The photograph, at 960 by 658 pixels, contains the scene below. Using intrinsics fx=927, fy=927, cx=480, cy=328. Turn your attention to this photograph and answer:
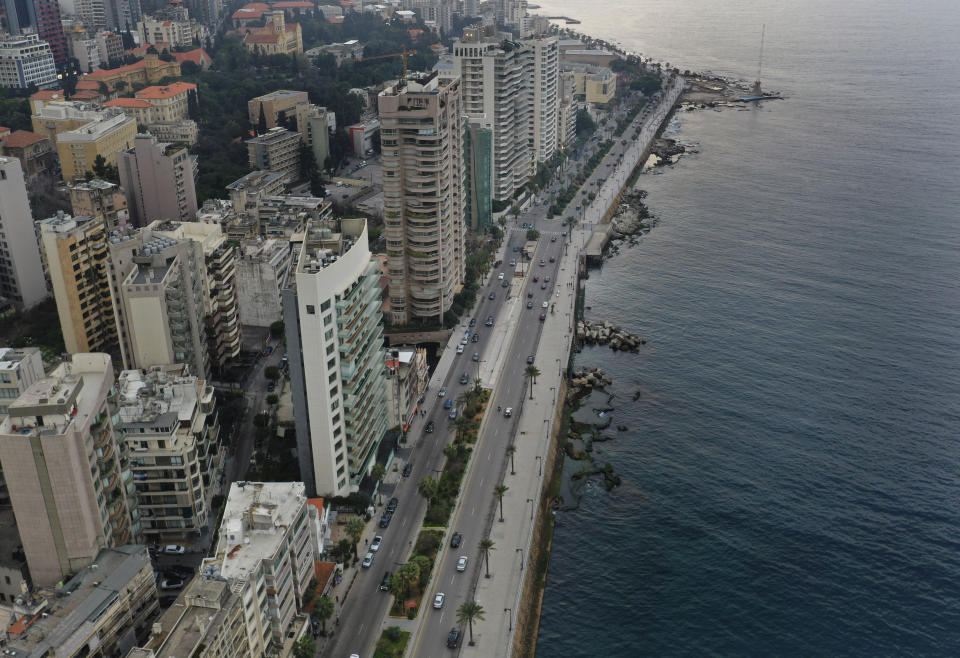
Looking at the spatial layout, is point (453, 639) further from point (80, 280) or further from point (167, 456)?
point (80, 280)

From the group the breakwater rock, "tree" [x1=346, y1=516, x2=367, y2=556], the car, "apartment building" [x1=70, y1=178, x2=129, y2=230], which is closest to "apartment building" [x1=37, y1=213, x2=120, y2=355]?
"apartment building" [x1=70, y1=178, x2=129, y2=230]

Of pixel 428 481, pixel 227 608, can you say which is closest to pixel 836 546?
pixel 428 481

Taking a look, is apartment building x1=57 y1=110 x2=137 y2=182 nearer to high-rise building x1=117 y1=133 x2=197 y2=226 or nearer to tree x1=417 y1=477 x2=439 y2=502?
high-rise building x1=117 y1=133 x2=197 y2=226

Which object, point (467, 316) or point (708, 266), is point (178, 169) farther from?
point (708, 266)

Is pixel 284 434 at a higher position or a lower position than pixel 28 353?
lower

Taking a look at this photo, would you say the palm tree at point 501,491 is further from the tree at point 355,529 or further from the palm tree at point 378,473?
the tree at point 355,529
